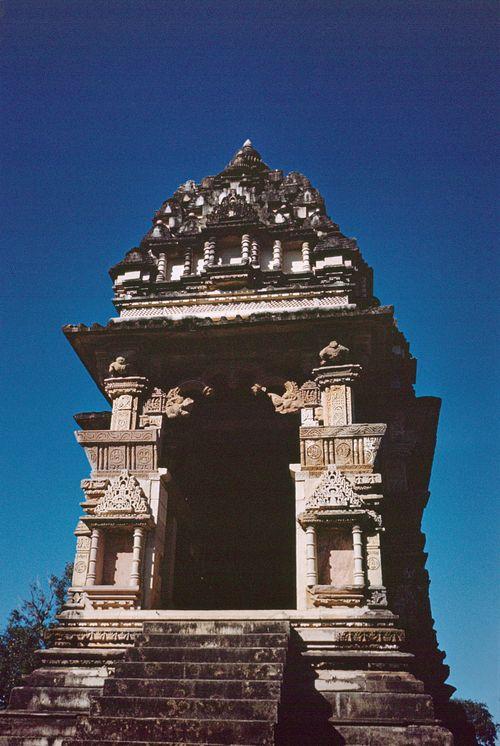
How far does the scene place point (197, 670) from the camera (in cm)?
844

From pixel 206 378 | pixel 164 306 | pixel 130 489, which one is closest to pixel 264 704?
pixel 130 489

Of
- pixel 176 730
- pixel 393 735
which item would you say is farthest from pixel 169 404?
pixel 393 735

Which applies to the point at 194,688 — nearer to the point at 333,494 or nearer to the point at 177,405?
the point at 333,494

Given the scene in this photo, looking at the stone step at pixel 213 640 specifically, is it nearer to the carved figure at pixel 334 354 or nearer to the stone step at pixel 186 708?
the stone step at pixel 186 708

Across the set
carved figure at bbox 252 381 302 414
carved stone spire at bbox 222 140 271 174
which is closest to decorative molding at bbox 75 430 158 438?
carved figure at bbox 252 381 302 414

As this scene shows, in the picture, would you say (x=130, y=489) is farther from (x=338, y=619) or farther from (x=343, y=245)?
(x=343, y=245)

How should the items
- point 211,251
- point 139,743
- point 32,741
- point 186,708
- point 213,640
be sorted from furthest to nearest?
point 211,251
point 213,640
point 32,741
point 186,708
point 139,743

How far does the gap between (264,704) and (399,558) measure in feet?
19.3

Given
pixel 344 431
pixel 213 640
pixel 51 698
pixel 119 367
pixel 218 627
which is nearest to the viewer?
pixel 213 640

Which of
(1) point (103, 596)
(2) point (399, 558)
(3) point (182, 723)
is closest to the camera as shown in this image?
(3) point (182, 723)

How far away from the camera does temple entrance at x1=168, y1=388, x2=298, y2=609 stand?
15.1m

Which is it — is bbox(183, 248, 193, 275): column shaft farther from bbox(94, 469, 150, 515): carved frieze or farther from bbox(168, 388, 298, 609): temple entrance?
bbox(94, 469, 150, 515): carved frieze

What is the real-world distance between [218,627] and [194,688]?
1.28m

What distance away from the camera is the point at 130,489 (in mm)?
10789
